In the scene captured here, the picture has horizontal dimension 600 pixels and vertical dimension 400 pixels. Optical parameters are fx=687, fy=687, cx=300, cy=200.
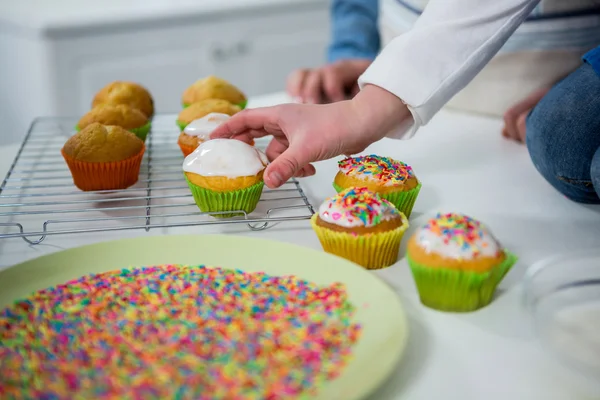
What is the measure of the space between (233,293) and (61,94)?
2216 millimetres

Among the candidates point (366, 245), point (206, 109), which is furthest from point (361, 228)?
point (206, 109)

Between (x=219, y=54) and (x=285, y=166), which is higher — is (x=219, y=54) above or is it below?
below

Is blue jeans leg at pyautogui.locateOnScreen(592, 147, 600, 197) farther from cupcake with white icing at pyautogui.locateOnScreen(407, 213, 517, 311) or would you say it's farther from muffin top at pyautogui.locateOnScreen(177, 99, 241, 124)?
muffin top at pyautogui.locateOnScreen(177, 99, 241, 124)

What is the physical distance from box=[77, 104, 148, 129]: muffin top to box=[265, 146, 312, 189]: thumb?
0.52 metres

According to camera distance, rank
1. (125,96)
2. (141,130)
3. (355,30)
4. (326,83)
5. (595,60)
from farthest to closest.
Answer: (355,30) < (326,83) < (125,96) < (141,130) < (595,60)

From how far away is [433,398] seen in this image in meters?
0.74

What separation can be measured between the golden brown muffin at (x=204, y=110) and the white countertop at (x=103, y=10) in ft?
4.65

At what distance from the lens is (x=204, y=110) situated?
1.58m

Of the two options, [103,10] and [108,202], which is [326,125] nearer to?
[108,202]

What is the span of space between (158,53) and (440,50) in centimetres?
209

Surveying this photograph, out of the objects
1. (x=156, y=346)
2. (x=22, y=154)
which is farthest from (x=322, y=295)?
(x=22, y=154)

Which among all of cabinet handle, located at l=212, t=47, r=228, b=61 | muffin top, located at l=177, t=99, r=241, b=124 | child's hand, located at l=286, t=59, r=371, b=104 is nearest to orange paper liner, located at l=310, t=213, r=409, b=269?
muffin top, located at l=177, t=99, r=241, b=124

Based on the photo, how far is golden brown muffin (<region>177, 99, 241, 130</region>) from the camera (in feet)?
5.16

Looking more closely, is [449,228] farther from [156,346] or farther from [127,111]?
[127,111]
